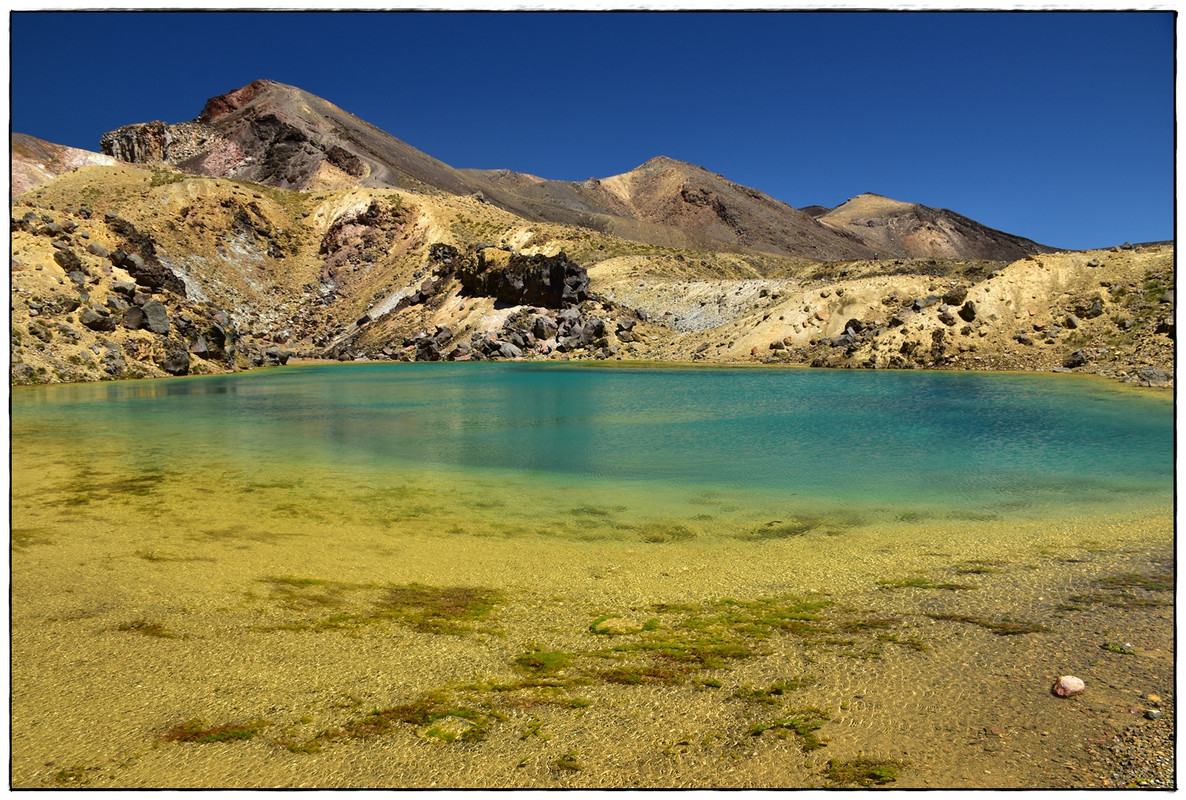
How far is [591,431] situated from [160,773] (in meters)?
14.9

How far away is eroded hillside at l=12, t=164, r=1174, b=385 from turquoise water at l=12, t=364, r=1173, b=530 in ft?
24.4

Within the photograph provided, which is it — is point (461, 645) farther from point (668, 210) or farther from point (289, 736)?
point (668, 210)

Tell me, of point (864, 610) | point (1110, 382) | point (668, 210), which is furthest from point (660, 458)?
point (668, 210)

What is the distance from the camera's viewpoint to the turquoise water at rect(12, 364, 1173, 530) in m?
11.3

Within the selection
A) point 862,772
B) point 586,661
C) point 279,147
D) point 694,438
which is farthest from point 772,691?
point 279,147

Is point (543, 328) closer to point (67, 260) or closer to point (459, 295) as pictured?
point (459, 295)

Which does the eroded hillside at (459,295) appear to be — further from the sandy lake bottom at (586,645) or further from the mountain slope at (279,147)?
the sandy lake bottom at (586,645)

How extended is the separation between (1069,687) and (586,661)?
294cm

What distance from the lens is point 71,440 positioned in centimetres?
1669

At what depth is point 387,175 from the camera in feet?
358

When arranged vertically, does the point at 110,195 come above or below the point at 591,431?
above

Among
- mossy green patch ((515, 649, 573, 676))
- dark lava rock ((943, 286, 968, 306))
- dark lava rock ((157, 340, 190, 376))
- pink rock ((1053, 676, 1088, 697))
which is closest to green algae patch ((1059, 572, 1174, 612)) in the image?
pink rock ((1053, 676, 1088, 697))

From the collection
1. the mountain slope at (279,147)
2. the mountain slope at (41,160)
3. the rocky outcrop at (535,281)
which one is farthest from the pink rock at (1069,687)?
the mountain slope at (279,147)

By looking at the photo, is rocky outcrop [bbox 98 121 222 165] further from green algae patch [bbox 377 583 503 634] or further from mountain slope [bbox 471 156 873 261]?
green algae patch [bbox 377 583 503 634]
